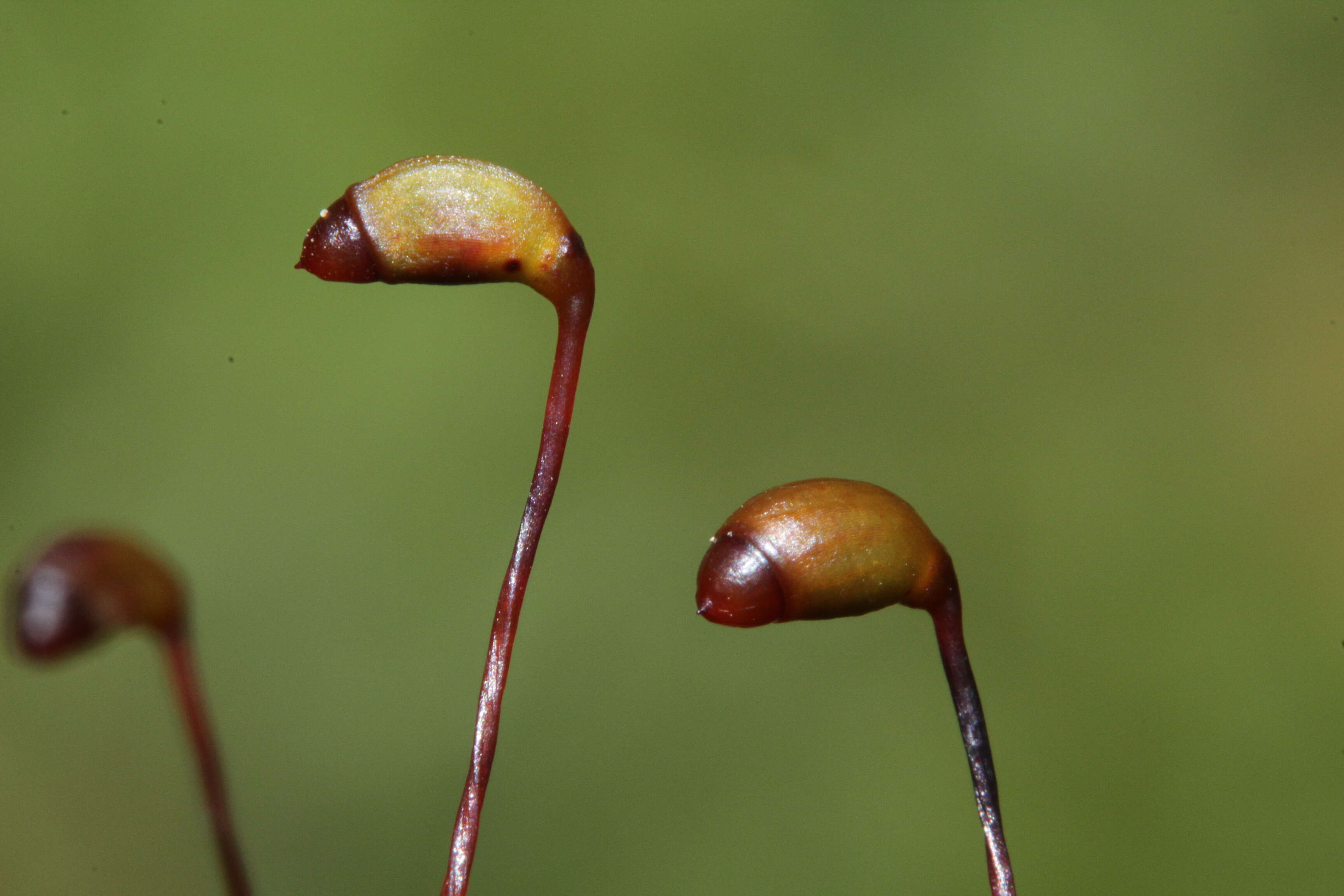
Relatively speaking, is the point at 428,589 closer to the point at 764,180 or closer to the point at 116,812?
the point at 116,812

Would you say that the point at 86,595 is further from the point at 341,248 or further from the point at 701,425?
the point at 701,425

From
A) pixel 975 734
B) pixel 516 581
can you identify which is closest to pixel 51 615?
pixel 516 581

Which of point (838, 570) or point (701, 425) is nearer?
point (838, 570)

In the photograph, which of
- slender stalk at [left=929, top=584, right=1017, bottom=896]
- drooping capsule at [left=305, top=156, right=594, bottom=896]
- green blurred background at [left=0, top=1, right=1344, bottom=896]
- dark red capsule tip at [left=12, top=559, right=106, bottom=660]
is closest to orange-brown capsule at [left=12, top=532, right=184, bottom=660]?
dark red capsule tip at [left=12, top=559, right=106, bottom=660]

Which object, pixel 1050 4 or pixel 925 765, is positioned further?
pixel 1050 4

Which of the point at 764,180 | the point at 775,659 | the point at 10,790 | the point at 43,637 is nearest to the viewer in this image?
the point at 43,637

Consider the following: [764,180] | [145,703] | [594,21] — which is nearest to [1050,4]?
[764,180]

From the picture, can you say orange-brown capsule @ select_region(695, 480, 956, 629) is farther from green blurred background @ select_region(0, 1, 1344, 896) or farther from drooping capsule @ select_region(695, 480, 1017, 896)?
green blurred background @ select_region(0, 1, 1344, 896)
